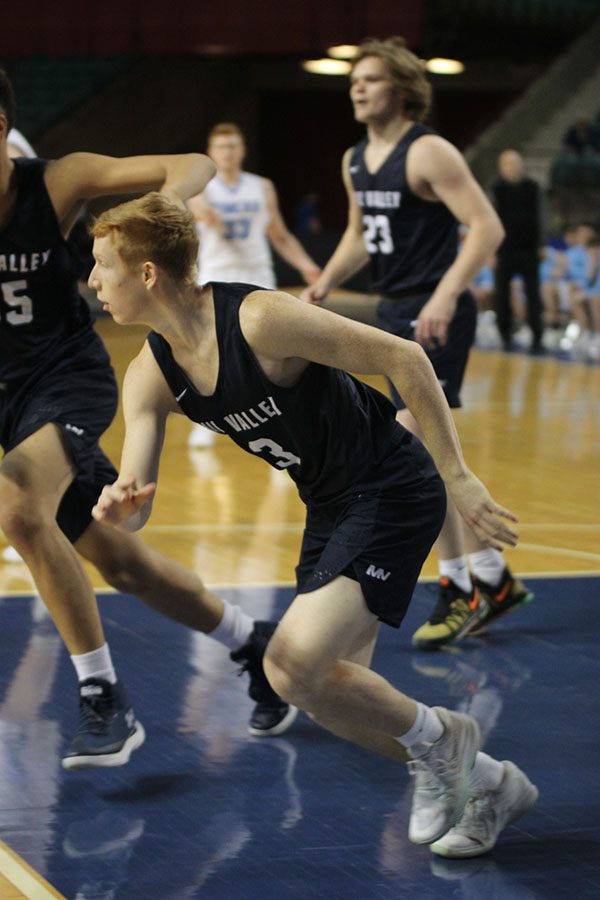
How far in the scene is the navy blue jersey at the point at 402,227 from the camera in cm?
526

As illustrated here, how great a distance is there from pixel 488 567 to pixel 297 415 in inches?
82.2

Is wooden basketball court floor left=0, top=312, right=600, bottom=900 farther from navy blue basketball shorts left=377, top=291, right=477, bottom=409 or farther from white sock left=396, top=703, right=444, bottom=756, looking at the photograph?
navy blue basketball shorts left=377, top=291, right=477, bottom=409

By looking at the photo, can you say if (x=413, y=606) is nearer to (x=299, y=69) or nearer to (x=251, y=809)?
(x=251, y=809)

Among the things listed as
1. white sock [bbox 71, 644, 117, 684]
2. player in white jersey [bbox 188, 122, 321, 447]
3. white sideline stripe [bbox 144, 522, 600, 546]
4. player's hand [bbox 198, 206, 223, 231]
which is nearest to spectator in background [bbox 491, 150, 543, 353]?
player in white jersey [bbox 188, 122, 321, 447]

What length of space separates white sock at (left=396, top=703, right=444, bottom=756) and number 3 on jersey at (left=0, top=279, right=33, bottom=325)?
5.01ft

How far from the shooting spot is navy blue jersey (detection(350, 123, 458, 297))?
5.26 m

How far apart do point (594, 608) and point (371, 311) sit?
1144 cm

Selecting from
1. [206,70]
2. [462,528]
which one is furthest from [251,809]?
[206,70]

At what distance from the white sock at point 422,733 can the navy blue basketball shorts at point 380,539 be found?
0.70 ft

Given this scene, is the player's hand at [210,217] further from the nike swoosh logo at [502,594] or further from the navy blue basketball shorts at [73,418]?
the navy blue basketball shorts at [73,418]

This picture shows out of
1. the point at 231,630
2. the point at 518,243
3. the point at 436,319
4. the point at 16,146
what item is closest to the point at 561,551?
the point at 436,319

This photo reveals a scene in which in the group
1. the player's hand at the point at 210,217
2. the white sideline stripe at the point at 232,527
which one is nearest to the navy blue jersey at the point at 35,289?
the white sideline stripe at the point at 232,527

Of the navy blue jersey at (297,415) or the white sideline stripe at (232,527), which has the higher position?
the navy blue jersey at (297,415)

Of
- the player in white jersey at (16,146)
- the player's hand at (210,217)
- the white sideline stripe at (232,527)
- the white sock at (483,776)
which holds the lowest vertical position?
the white sideline stripe at (232,527)
